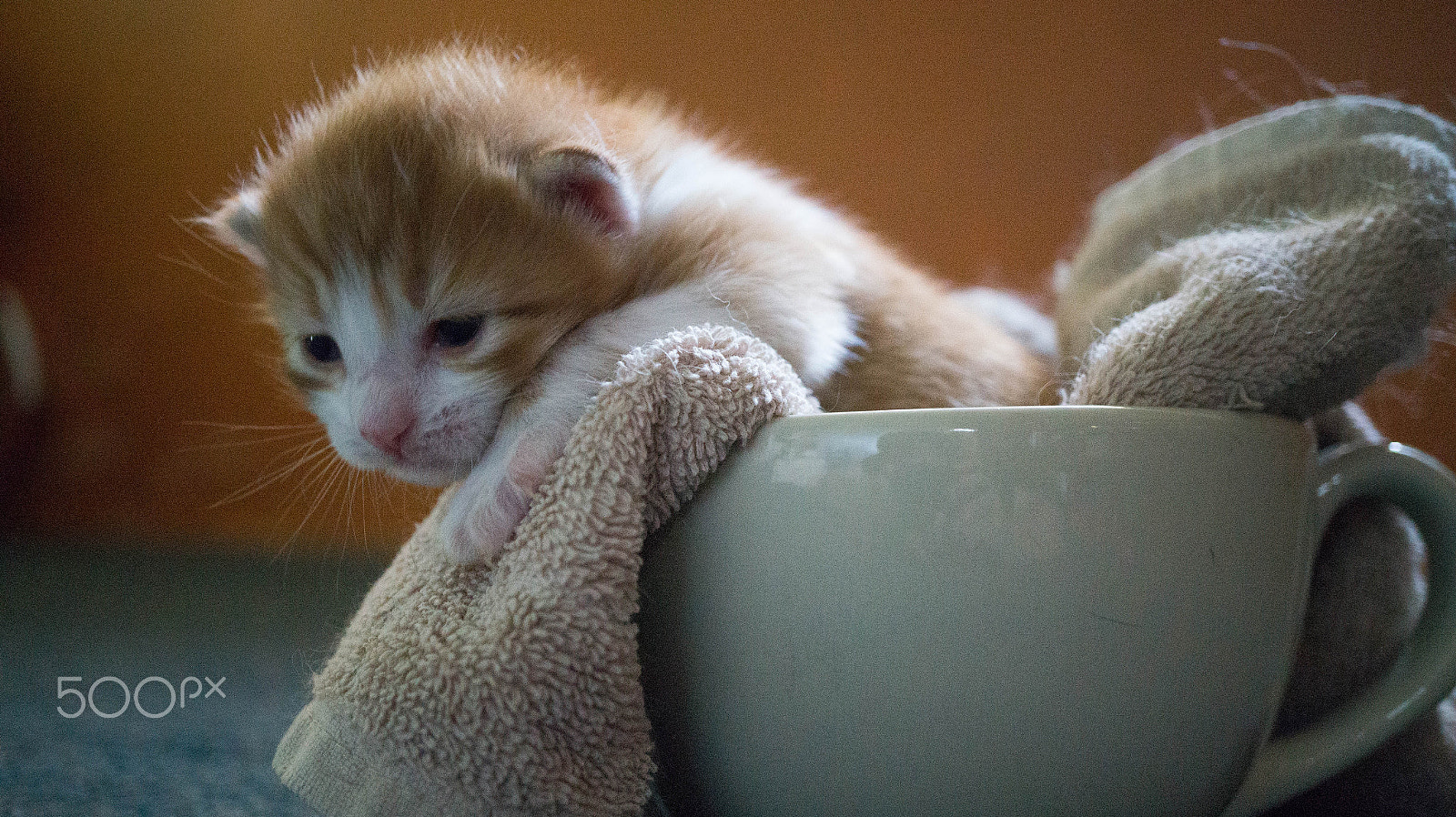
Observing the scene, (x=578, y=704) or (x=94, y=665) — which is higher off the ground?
(x=578, y=704)

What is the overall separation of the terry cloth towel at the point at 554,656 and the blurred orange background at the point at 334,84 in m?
0.26

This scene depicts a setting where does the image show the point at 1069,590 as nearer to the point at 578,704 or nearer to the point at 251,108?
the point at 578,704

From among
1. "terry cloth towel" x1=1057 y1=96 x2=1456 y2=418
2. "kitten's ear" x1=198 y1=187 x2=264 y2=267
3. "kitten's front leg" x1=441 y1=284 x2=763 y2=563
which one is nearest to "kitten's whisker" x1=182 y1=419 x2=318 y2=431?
"kitten's ear" x1=198 y1=187 x2=264 y2=267

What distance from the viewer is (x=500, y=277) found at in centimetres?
49

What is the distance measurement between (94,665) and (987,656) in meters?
0.52

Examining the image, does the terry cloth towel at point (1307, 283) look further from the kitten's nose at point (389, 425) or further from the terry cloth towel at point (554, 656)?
the kitten's nose at point (389, 425)

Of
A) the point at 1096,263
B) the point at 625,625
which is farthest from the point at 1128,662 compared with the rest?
the point at 1096,263

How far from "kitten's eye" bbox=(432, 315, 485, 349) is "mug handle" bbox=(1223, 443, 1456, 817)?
42 cm

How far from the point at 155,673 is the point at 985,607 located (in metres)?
0.48

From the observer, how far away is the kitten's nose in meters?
0.47

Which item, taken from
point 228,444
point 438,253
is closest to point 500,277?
point 438,253

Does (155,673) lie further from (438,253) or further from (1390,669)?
(1390,669)

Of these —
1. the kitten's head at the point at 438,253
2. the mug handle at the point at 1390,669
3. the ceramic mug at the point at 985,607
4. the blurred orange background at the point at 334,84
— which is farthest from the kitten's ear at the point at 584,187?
the mug handle at the point at 1390,669

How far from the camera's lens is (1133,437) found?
0.31 meters
